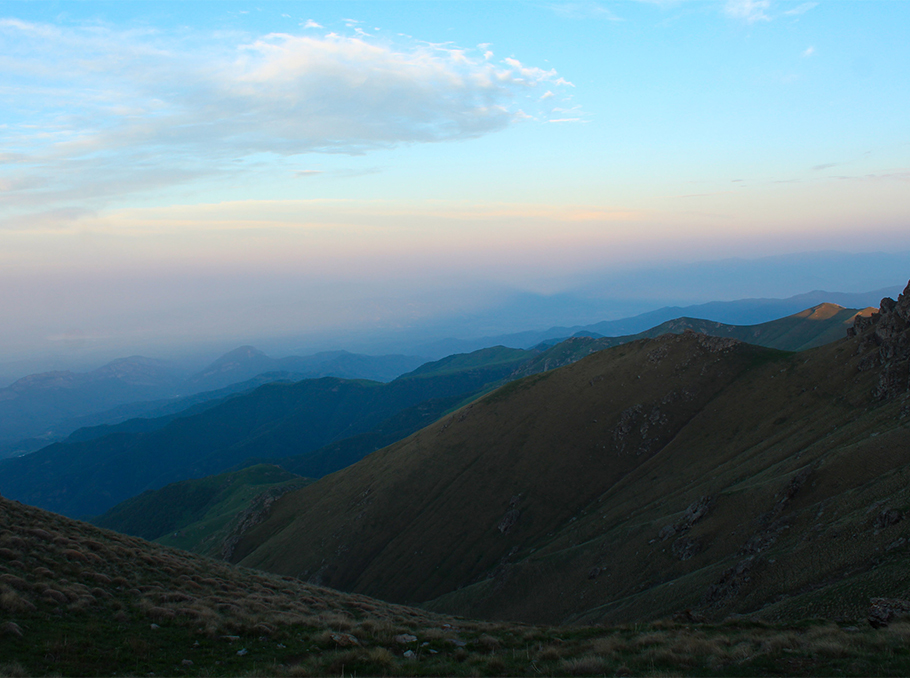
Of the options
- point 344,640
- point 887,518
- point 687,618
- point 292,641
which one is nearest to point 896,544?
point 887,518

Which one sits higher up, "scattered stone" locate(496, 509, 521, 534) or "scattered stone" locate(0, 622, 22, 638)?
"scattered stone" locate(0, 622, 22, 638)

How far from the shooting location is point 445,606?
70688 millimetres

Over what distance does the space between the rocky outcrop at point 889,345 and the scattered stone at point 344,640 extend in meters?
66.7

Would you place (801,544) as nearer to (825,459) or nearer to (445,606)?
(825,459)

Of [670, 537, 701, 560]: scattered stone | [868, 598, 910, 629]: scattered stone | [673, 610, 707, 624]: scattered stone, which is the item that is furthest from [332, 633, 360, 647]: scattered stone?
[670, 537, 701, 560]: scattered stone

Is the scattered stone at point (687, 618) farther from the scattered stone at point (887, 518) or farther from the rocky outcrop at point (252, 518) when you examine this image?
the rocky outcrop at point (252, 518)

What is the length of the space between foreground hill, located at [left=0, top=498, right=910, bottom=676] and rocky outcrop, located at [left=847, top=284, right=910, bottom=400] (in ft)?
175

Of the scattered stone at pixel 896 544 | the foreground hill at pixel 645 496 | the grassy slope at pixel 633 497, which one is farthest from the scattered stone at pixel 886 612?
the scattered stone at pixel 896 544

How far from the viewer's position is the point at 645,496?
71438 mm

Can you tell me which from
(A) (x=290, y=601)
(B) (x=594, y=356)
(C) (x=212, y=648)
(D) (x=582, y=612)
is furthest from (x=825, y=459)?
(B) (x=594, y=356)

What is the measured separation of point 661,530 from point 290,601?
1735 inches

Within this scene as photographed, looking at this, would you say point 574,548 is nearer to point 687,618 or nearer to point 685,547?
point 685,547

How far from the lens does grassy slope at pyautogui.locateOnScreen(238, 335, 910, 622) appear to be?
36.1m

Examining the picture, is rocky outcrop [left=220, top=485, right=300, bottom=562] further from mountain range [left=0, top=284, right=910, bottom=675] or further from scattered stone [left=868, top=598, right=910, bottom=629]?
scattered stone [left=868, top=598, right=910, bottom=629]
